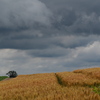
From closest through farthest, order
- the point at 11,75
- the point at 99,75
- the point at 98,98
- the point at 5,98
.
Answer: the point at 98,98 → the point at 5,98 → the point at 99,75 → the point at 11,75

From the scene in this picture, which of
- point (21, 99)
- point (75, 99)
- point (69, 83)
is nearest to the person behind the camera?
point (75, 99)

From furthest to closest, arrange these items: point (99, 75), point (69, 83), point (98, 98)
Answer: point (99, 75) < point (69, 83) < point (98, 98)

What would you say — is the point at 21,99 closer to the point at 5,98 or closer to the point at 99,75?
the point at 5,98

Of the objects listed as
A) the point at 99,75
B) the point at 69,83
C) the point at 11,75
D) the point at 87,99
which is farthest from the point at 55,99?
the point at 11,75

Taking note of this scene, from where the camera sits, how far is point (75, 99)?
546 cm

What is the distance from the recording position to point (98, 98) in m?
5.89

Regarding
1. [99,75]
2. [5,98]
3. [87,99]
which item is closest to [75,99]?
[87,99]

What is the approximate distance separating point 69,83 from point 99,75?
5945 mm

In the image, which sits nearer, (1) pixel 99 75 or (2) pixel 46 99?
(2) pixel 46 99

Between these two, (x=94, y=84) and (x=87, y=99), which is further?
(x=94, y=84)

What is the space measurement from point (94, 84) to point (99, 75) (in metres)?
4.39

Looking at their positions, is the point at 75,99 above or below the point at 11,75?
below

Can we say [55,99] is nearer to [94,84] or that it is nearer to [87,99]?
[87,99]

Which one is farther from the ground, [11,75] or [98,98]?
[11,75]
